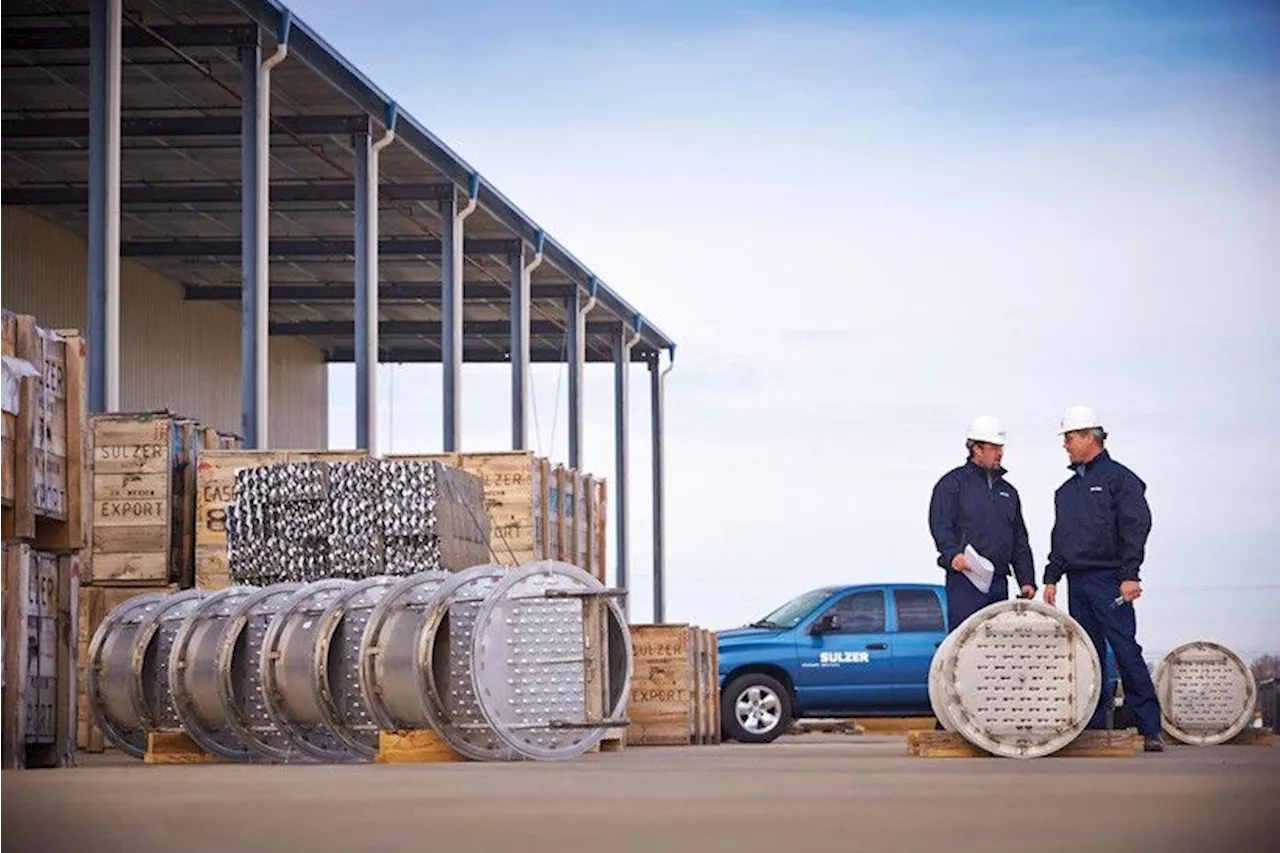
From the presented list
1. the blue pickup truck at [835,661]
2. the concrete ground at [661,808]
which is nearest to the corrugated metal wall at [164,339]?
the blue pickup truck at [835,661]

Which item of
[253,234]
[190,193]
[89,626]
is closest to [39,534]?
[89,626]

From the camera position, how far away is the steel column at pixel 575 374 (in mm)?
44375

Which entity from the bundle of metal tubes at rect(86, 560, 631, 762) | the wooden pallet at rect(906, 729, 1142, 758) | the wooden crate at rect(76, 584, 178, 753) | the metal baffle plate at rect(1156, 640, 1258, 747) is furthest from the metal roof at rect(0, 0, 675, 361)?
the wooden pallet at rect(906, 729, 1142, 758)

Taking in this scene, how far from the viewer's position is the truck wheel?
26844 millimetres

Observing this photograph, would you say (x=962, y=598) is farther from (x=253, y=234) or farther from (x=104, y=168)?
(x=253, y=234)

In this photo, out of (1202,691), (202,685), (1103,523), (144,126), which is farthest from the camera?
(144,126)

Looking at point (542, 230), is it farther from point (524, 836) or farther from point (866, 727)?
point (524, 836)

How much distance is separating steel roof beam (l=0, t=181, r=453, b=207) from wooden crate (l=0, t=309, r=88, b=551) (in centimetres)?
2098

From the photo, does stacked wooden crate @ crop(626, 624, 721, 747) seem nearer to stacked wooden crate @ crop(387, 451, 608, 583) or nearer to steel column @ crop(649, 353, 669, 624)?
stacked wooden crate @ crop(387, 451, 608, 583)

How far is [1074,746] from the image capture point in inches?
633

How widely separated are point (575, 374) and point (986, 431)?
89.4 feet

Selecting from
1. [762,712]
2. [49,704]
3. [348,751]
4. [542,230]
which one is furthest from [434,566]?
[542,230]

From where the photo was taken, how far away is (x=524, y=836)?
7465mm

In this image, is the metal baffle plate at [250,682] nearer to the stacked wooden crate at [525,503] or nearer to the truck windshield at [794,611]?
the stacked wooden crate at [525,503]
